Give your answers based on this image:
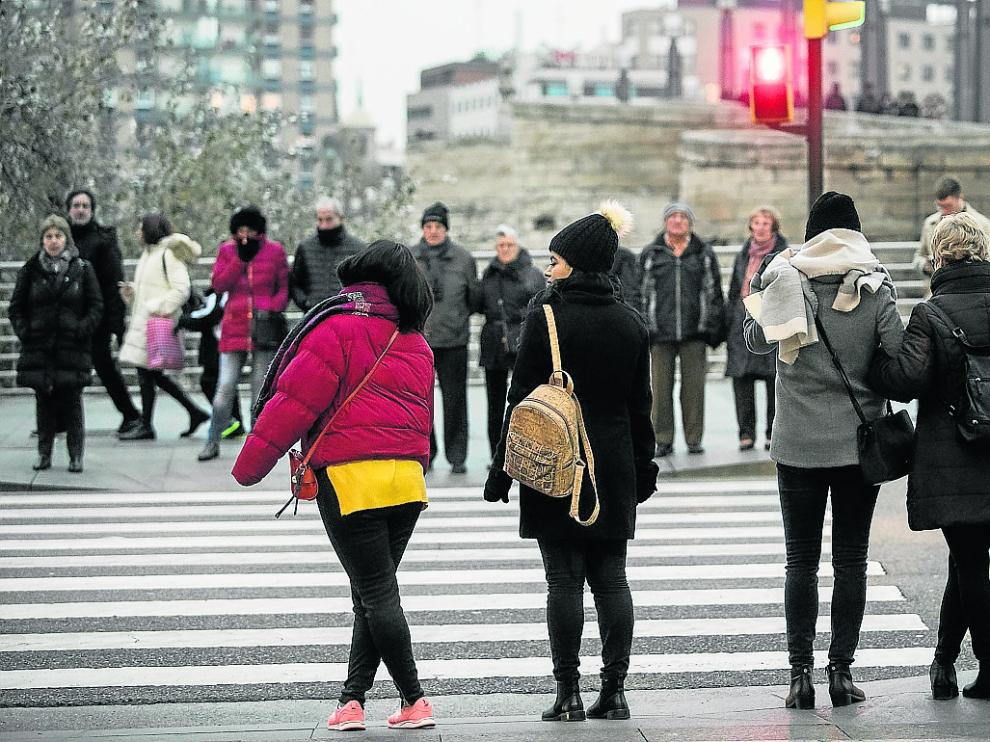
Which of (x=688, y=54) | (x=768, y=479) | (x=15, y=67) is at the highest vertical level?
(x=688, y=54)

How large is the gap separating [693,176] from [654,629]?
41.0 metres

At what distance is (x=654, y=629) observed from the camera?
7520 millimetres

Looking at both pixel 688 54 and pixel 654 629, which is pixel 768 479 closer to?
pixel 654 629

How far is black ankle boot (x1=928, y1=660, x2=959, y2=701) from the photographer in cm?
581

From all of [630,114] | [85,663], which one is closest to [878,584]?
[85,663]

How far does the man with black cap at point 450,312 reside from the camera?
1225cm

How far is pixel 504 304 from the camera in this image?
12.3 m

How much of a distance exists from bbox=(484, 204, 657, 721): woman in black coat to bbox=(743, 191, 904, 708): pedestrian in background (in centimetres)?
56

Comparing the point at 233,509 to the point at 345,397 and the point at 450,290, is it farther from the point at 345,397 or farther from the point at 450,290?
the point at 345,397

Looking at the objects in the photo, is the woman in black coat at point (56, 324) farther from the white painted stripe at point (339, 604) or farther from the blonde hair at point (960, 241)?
the blonde hair at point (960, 241)

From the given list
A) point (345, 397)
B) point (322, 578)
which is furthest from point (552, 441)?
point (322, 578)

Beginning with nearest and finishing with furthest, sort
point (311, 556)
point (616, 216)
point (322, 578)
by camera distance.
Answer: point (616, 216)
point (322, 578)
point (311, 556)

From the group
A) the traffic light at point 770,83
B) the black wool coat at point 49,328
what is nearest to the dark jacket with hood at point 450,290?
the black wool coat at point 49,328

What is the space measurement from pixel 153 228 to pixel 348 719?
8682 mm
